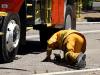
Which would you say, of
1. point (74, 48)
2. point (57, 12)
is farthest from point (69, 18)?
point (74, 48)

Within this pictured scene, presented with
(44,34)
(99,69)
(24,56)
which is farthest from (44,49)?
(99,69)

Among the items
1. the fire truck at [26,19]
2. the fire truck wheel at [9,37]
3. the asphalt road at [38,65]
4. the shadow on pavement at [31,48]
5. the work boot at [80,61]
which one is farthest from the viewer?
the shadow on pavement at [31,48]

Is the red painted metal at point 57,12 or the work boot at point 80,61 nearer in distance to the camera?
the work boot at point 80,61

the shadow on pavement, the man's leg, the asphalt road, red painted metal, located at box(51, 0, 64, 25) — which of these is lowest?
the shadow on pavement

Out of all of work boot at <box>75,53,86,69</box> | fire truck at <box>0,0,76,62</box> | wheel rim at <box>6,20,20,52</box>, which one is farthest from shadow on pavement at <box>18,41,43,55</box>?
work boot at <box>75,53,86,69</box>

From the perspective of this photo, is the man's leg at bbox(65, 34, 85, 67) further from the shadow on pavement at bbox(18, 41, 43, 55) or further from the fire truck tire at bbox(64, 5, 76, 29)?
the fire truck tire at bbox(64, 5, 76, 29)

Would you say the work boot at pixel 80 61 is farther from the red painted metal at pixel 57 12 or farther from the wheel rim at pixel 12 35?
the red painted metal at pixel 57 12

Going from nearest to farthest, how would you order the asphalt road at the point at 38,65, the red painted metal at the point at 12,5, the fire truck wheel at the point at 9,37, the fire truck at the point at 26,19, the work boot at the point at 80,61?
the asphalt road at the point at 38,65 < the work boot at the point at 80,61 < the fire truck wheel at the point at 9,37 < the fire truck at the point at 26,19 < the red painted metal at the point at 12,5

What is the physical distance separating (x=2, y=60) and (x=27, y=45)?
3718 millimetres

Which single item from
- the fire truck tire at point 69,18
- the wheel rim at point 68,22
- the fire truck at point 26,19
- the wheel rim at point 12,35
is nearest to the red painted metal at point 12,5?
the fire truck at point 26,19

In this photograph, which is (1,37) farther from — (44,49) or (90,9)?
(90,9)

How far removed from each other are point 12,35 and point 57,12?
267 cm

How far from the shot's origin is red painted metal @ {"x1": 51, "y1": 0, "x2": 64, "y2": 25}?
1299 centimetres

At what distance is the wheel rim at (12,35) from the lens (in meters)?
10.7
